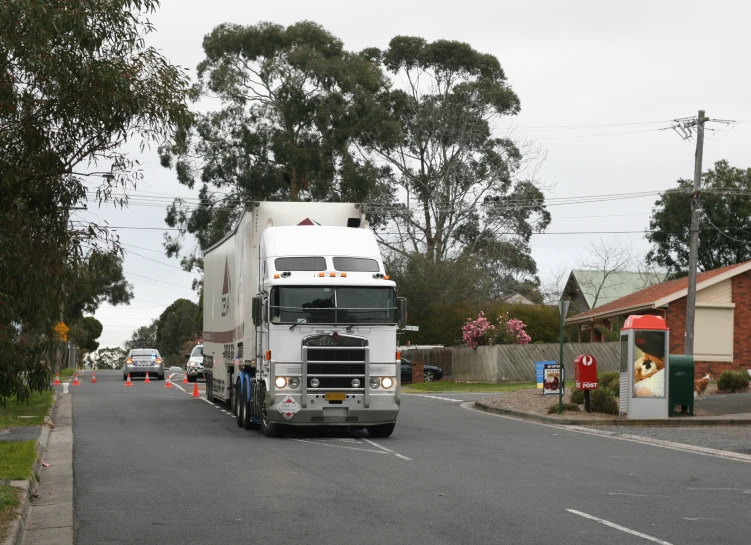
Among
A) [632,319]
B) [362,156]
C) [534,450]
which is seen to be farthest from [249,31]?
[534,450]

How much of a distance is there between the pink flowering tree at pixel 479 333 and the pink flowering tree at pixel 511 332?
36cm

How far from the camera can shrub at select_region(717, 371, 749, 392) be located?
98.6 feet

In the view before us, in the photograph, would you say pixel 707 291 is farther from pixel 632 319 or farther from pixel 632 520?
pixel 632 520

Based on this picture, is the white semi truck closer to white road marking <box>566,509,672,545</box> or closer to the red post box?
the red post box

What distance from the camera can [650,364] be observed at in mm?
23594

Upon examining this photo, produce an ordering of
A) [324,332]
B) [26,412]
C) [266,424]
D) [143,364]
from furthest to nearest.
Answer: [143,364], [26,412], [266,424], [324,332]

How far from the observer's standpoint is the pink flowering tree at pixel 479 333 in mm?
47938

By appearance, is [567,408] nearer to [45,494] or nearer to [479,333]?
[45,494]

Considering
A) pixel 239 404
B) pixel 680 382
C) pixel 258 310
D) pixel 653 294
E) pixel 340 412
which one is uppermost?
pixel 653 294

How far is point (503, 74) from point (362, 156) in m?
9.19

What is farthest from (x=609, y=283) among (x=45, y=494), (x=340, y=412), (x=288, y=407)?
(x=45, y=494)

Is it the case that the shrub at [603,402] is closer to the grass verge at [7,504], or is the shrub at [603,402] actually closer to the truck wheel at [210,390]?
the truck wheel at [210,390]

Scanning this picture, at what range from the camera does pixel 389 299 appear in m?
18.8

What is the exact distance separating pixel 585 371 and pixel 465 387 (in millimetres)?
18602
